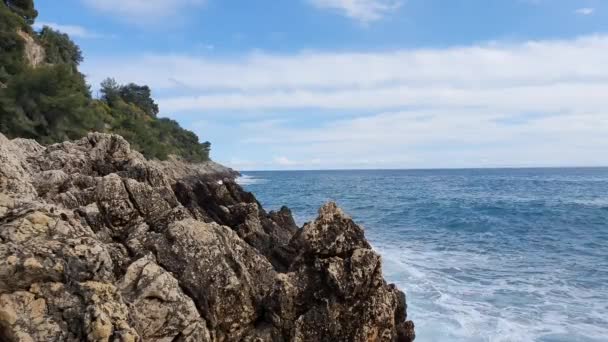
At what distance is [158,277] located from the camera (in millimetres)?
6734

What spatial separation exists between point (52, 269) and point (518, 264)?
860 inches

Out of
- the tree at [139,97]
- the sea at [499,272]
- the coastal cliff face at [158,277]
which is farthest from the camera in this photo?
the tree at [139,97]

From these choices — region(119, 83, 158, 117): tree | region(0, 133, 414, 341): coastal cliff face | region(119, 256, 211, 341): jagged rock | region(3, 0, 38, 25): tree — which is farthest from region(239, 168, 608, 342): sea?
region(119, 83, 158, 117): tree

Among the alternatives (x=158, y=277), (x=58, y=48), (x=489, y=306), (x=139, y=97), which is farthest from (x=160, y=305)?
(x=139, y=97)

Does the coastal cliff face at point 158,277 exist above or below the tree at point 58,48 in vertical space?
below

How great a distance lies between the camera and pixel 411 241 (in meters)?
29.1

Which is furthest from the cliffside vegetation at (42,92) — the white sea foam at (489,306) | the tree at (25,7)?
the white sea foam at (489,306)

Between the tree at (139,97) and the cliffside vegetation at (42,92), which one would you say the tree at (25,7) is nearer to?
the cliffside vegetation at (42,92)

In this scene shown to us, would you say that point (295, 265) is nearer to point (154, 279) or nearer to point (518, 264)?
point (154, 279)

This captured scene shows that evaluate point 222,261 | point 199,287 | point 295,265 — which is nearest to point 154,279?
point 199,287

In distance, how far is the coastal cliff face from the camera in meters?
4.82

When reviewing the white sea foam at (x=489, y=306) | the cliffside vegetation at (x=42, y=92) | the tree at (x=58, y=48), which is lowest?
the white sea foam at (x=489, y=306)

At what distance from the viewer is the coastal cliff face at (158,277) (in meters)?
4.82

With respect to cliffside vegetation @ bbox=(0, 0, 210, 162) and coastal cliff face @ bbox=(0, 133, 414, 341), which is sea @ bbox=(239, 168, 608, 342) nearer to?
coastal cliff face @ bbox=(0, 133, 414, 341)
